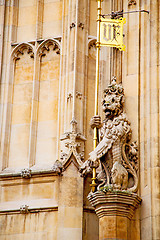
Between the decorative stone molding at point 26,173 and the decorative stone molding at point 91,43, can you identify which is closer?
the decorative stone molding at point 26,173

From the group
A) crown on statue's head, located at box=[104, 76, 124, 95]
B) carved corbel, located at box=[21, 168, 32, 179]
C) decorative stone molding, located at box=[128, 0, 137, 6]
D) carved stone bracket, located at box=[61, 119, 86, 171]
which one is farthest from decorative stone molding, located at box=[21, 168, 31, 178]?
decorative stone molding, located at box=[128, 0, 137, 6]

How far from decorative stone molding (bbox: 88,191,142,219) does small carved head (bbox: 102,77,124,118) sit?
1.41 m

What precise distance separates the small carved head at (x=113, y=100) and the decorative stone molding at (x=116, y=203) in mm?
1407

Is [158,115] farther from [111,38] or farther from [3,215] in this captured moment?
[3,215]

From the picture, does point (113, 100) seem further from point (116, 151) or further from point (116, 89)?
point (116, 151)

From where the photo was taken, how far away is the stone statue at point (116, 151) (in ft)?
36.9

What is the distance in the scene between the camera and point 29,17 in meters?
15.0

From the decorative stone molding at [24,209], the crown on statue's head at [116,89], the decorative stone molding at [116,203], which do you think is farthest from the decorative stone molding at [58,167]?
the decorative stone molding at [116,203]

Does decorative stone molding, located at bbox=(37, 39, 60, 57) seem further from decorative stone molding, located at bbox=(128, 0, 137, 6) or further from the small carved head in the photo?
the small carved head

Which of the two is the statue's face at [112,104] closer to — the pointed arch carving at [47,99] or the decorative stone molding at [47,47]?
the pointed arch carving at [47,99]

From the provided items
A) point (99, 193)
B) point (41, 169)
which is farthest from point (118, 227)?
point (41, 169)

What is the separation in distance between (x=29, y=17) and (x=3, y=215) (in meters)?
4.23

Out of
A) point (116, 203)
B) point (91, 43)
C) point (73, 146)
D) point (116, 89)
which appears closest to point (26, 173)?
point (73, 146)

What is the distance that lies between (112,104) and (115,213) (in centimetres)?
183
